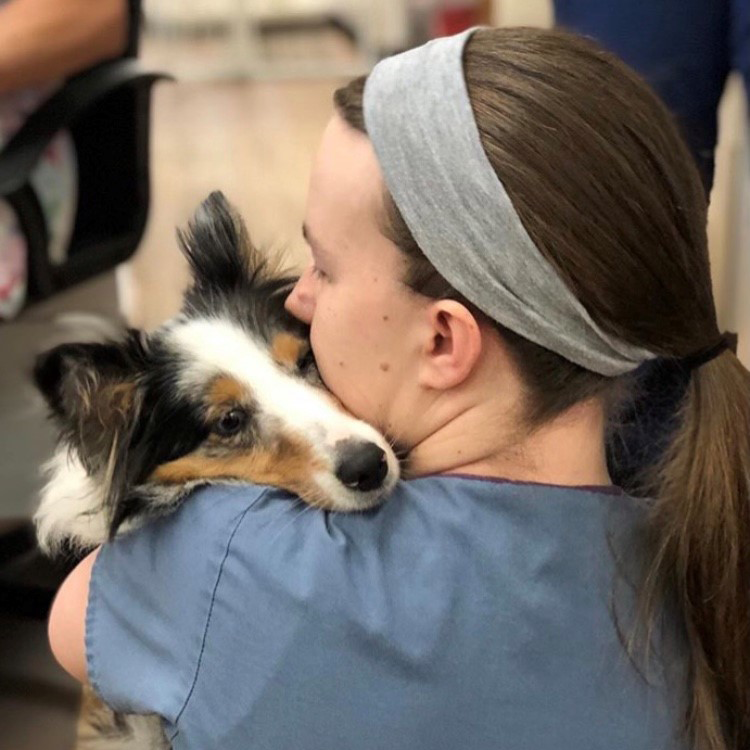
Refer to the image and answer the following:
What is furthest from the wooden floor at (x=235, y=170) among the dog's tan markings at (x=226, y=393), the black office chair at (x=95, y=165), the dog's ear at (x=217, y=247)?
the dog's tan markings at (x=226, y=393)

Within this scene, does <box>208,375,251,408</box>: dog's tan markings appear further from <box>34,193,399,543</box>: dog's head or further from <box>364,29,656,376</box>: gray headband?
<box>364,29,656,376</box>: gray headband

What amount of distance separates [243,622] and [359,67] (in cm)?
585

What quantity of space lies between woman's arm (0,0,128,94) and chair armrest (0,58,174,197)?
36 mm

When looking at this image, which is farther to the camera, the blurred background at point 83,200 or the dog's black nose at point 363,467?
the blurred background at point 83,200

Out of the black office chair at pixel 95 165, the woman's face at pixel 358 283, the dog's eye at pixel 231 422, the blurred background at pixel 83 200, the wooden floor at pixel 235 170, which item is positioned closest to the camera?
the woman's face at pixel 358 283

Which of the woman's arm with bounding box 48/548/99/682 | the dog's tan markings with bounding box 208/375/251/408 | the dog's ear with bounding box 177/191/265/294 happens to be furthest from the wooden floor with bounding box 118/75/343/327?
the woman's arm with bounding box 48/548/99/682

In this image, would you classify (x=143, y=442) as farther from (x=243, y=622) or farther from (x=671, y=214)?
(x=671, y=214)

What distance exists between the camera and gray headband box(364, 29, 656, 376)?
89 centimetres

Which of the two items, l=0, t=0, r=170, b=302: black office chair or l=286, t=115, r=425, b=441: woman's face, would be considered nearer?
l=286, t=115, r=425, b=441: woman's face

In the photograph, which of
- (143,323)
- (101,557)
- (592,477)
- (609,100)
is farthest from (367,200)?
(143,323)

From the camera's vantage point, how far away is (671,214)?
36.8 inches

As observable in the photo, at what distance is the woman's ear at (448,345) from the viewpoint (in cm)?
94

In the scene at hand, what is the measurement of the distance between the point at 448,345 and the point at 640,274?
0.61ft

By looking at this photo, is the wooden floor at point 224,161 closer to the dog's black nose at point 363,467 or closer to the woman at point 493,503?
the dog's black nose at point 363,467
